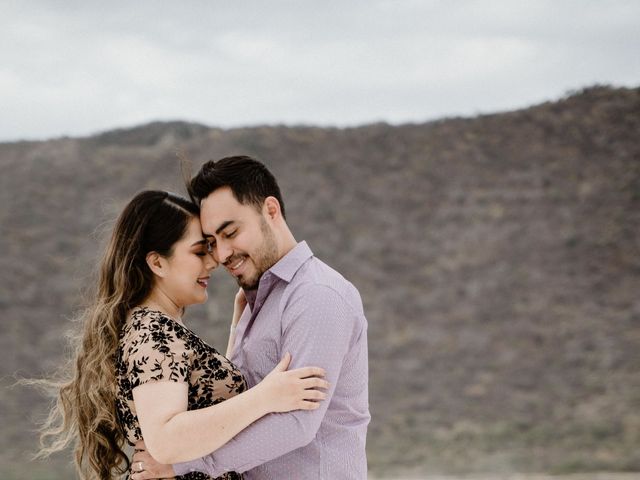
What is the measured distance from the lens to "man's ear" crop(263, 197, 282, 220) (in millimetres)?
2781

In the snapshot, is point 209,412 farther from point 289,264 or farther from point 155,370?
point 289,264

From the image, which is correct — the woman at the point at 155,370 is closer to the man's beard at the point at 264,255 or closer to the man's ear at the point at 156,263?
the man's ear at the point at 156,263

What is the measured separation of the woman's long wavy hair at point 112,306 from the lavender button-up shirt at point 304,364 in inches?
13.6

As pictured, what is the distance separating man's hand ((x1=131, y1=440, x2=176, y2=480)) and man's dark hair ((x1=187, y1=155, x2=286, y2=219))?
0.81m

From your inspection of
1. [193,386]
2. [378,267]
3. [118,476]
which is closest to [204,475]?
[193,386]

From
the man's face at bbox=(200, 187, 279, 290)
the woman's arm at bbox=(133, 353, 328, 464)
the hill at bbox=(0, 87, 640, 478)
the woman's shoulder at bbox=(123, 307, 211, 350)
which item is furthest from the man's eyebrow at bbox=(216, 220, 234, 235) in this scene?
the hill at bbox=(0, 87, 640, 478)

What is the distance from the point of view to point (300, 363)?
8.01 ft

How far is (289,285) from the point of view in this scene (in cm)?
263

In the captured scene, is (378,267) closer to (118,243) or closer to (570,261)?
(570,261)

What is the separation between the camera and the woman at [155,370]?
2379mm

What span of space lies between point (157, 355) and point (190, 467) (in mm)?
336

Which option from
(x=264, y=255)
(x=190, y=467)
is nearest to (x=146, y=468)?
(x=190, y=467)

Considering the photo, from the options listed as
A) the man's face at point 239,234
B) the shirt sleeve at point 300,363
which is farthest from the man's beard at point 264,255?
the shirt sleeve at point 300,363

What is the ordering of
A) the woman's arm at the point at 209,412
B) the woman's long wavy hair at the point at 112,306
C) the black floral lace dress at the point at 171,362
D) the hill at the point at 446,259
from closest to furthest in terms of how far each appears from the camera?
the woman's arm at the point at 209,412
the black floral lace dress at the point at 171,362
the woman's long wavy hair at the point at 112,306
the hill at the point at 446,259
